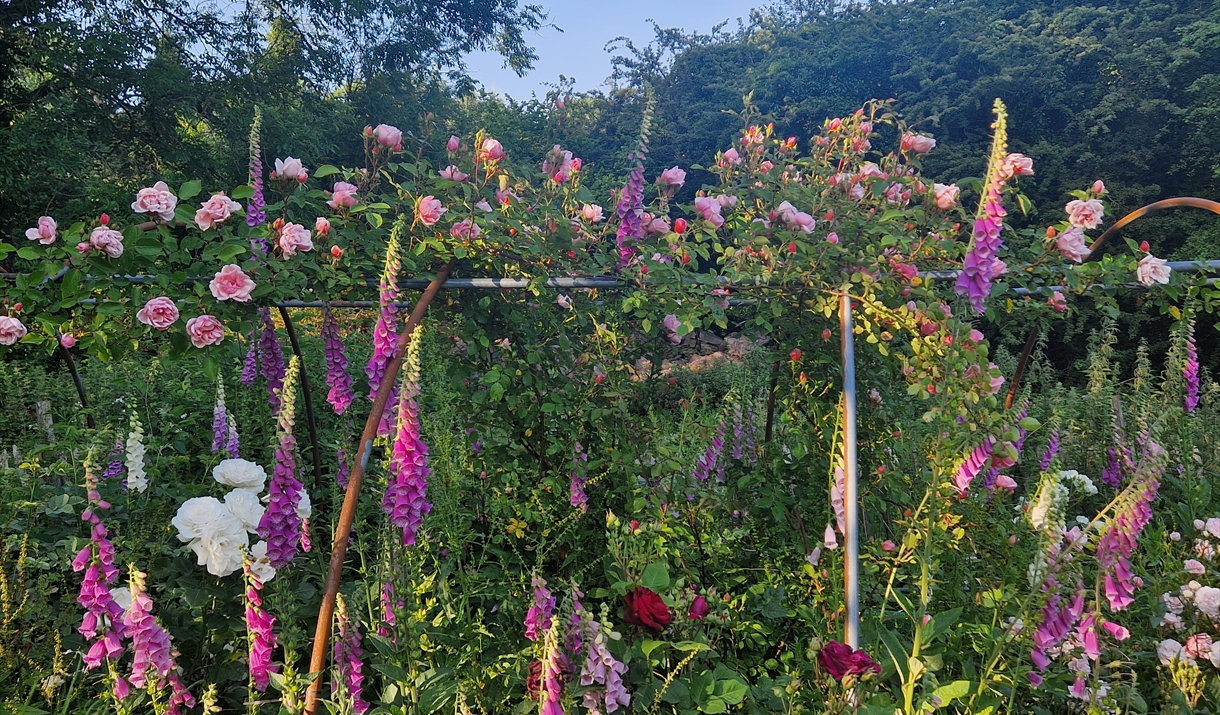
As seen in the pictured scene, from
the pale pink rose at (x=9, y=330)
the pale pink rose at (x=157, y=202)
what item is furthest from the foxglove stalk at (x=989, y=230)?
the pale pink rose at (x=9, y=330)

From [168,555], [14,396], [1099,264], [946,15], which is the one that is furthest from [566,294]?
[946,15]

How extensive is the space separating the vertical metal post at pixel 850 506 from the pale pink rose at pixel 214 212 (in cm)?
181

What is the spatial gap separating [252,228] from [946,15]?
54.0 feet

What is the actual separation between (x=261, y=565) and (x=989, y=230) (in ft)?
6.33

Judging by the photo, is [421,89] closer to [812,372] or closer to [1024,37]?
[1024,37]

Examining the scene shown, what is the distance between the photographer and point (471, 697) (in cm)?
147

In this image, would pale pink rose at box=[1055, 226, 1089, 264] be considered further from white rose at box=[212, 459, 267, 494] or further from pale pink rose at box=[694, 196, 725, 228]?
white rose at box=[212, 459, 267, 494]

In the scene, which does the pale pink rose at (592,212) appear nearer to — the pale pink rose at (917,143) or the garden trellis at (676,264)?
the garden trellis at (676,264)

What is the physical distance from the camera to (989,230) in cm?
174

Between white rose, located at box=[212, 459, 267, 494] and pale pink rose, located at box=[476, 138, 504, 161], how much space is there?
1.25m

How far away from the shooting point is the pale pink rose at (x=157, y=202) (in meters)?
1.95

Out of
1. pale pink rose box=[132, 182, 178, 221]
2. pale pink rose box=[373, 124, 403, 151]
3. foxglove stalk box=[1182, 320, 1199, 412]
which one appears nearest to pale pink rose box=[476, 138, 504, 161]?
pale pink rose box=[373, 124, 403, 151]

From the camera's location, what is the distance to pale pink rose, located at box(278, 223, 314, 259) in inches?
81.6

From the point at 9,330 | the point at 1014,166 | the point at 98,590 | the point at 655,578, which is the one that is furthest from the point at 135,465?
the point at 1014,166
